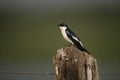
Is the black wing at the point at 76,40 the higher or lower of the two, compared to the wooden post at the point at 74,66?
higher

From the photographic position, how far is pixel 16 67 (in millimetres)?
2992

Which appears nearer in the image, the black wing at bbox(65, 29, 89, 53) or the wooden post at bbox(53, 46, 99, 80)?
the wooden post at bbox(53, 46, 99, 80)

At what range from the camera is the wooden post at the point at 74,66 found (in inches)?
56.6

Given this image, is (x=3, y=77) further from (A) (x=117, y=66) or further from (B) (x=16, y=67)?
(A) (x=117, y=66)

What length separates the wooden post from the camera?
4.72 feet

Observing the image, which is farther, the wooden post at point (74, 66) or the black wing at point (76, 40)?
the black wing at point (76, 40)

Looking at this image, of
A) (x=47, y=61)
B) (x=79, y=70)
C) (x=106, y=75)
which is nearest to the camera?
(x=79, y=70)

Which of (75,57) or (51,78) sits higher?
(75,57)

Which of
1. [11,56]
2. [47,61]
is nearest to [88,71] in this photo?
[47,61]

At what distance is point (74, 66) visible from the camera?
1441 millimetres

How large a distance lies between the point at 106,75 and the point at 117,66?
0.60 ft

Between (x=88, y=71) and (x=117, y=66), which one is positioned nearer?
(x=88, y=71)

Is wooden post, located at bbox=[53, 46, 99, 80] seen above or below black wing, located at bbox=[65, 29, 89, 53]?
below

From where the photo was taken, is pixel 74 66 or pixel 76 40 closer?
pixel 74 66
